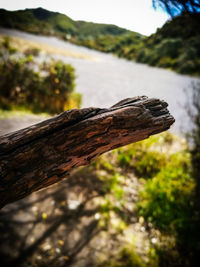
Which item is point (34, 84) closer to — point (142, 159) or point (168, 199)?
point (142, 159)

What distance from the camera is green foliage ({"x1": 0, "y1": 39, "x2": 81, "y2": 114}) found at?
609 cm

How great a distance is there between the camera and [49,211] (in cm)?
276

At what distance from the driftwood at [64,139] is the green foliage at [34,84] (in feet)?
17.4

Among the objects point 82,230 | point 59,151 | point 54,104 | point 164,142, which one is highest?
point 59,151

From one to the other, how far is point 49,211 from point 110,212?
116 cm

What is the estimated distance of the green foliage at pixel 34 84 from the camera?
6.09 meters

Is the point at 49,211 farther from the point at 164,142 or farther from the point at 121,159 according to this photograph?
the point at 164,142

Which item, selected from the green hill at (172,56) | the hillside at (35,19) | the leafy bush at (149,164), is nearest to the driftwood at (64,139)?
the hillside at (35,19)

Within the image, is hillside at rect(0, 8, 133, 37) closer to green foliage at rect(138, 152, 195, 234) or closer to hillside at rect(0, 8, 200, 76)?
hillside at rect(0, 8, 200, 76)

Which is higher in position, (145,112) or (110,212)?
(145,112)

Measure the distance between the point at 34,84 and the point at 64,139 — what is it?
6.30 meters

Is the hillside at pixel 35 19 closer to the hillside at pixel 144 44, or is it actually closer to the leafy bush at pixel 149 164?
the hillside at pixel 144 44

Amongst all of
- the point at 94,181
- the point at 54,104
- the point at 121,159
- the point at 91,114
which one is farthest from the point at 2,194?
the point at 54,104

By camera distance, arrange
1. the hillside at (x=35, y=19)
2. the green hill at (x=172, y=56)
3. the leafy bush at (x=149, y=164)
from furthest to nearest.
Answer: the green hill at (x=172, y=56), the leafy bush at (x=149, y=164), the hillside at (x=35, y=19)
